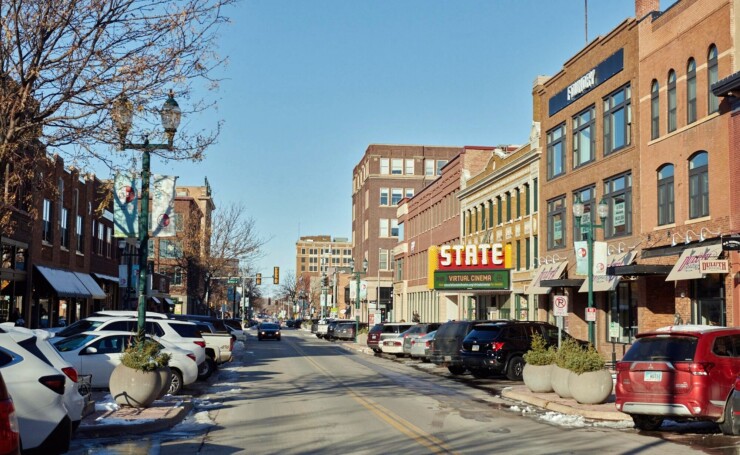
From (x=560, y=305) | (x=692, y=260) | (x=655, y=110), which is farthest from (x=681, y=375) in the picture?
(x=655, y=110)

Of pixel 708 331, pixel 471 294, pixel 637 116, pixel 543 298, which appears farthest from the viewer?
pixel 471 294

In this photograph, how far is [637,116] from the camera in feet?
106

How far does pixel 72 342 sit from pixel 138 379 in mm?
3947

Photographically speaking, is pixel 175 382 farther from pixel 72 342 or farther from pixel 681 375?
pixel 681 375

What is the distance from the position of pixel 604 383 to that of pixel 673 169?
45.9 ft

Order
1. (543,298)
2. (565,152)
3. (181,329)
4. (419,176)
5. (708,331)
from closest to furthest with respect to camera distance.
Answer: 1. (708,331)
2. (181,329)
3. (565,152)
4. (543,298)
5. (419,176)

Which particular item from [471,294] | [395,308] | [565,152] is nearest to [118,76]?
[565,152]

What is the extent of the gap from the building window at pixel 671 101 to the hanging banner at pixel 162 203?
1846cm

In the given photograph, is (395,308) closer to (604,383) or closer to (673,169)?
(673,169)

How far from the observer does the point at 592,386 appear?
17859 millimetres

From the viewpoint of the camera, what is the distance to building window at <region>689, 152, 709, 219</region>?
27.1 m

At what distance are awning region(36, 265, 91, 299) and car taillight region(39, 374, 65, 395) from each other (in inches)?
1172

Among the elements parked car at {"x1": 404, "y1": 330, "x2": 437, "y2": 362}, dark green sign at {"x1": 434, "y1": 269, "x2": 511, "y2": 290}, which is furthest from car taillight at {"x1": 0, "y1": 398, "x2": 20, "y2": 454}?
dark green sign at {"x1": 434, "y1": 269, "x2": 511, "y2": 290}

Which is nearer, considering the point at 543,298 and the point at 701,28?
the point at 701,28
